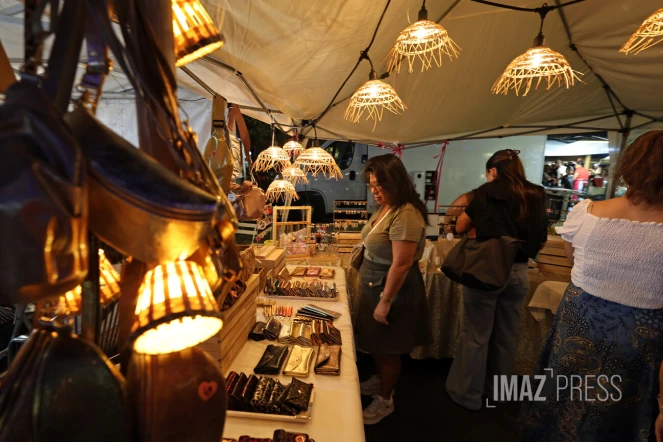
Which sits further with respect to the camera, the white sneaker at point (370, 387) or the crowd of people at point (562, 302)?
the white sneaker at point (370, 387)

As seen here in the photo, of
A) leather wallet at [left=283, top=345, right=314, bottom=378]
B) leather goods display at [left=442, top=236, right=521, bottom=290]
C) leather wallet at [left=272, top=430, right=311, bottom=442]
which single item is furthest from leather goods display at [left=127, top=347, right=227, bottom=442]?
leather goods display at [left=442, top=236, right=521, bottom=290]

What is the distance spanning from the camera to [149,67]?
0.36 m

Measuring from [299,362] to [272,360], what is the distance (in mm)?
115

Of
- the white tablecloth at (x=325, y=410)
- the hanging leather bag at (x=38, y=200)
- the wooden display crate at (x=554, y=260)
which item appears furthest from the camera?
the wooden display crate at (x=554, y=260)

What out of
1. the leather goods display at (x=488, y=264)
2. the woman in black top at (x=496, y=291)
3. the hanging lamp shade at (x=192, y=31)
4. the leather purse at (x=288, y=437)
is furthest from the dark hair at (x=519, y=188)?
the hanging lamp shade at (x=192, y=31)

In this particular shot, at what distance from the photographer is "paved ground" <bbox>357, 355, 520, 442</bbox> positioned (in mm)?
2213

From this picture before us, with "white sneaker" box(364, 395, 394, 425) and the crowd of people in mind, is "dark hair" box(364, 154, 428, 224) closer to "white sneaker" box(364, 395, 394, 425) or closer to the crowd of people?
the crowd of people

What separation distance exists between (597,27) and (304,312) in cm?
332

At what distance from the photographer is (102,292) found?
43cm

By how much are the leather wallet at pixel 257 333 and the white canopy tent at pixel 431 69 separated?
1.16 m

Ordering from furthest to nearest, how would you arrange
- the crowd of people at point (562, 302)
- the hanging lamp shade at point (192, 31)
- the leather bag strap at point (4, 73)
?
the crowd of people at point (562, 302) < the hanging lamp shade at point (192, 31) < the leather bag strap at point (4, 73)

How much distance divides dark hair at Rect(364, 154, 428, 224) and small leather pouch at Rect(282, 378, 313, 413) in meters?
1.20

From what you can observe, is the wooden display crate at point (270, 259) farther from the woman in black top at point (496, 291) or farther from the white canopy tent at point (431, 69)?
the woman in black top at point (496, 291)

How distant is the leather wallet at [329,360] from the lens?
1.27 m
